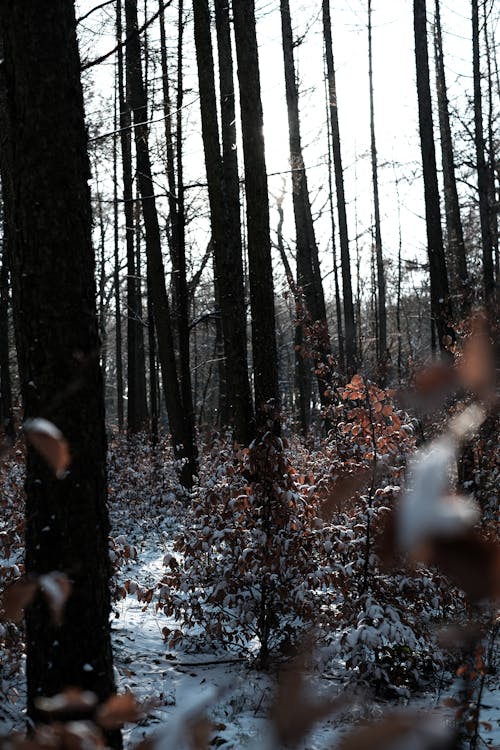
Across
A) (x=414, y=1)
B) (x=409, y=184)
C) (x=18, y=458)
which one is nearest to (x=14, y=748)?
(x=18, y=458)

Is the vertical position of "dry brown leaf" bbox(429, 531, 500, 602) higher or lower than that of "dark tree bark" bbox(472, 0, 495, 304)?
lower

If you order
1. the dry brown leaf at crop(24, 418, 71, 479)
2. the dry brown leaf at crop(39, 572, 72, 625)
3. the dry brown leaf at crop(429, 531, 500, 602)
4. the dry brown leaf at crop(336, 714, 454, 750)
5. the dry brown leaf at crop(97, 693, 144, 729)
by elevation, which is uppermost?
the dry brown leaf at crop(24, 418, 71, 479)

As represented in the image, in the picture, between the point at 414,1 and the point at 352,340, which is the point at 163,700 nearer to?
the point at 414,1

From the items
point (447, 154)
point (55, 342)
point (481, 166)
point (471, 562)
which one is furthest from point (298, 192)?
point (471, 562)

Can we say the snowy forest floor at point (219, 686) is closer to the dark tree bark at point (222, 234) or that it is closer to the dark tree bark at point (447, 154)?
the dark tree bark at point (222, 234)

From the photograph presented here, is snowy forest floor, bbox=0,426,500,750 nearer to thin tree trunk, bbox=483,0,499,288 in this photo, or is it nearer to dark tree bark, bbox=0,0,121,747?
dark tree bark, bbox=0,0,121,747

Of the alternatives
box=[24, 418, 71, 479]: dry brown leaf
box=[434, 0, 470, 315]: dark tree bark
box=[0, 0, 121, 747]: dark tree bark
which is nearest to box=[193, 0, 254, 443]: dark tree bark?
box=[0, 0, 121, 747]: dark tree bark

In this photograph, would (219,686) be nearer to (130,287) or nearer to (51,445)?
(51,445)

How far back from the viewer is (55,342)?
2422 millimetres

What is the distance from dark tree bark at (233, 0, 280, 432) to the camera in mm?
6660

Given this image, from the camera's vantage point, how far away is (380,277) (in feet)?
74.5

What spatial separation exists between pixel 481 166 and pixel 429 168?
5.17m

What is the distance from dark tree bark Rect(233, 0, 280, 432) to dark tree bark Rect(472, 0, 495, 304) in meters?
6.49

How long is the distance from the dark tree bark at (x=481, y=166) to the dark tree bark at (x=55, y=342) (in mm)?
10634
